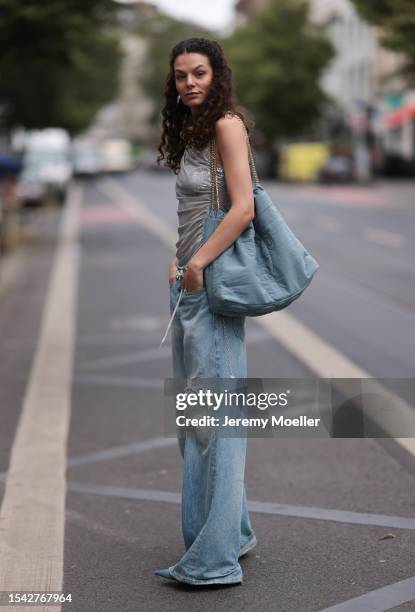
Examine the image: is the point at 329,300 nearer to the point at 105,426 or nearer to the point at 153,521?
the point at 105,426

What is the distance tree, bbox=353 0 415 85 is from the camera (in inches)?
1039

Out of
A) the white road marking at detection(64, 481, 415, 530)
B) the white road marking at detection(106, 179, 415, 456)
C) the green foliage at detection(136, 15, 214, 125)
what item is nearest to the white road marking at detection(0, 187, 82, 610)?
the white road marking at detection(64, 481, 415, 530)

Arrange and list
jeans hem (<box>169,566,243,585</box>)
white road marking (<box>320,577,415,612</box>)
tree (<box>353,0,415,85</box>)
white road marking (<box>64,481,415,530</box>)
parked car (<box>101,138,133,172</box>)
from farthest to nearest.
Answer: parked car (<box>101,138,133,172</box>) → tree (<box>353,0,415,85</box>) → white road marking (<box>64,481,415,530</box>) → jeans hem (<box>169,566,243,585</box>) → white road marking (<box>320,577,415,612</box>)

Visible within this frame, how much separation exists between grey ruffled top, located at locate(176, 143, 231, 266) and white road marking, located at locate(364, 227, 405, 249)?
53.8 feet

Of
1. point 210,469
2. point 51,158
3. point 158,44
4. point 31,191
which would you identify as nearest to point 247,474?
point 210,469

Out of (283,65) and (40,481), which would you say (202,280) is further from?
(283,65)

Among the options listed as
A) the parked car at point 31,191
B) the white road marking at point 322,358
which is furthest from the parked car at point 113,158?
the white road marking at point 322,358

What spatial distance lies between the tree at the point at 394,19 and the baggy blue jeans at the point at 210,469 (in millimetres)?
23268

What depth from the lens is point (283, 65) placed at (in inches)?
2840

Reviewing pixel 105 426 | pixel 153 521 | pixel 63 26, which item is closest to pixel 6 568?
pixel 153 521

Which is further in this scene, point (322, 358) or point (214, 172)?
point (322, 358)

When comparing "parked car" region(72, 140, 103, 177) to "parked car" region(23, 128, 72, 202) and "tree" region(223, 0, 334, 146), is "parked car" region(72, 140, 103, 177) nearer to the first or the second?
"tree" region(223, 0, 334, 146)

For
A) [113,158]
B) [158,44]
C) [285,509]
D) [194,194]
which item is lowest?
[113,158]

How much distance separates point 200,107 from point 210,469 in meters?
1.16
